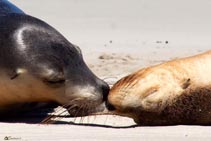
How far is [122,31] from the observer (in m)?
14.5

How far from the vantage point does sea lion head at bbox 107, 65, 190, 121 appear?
15.9 feet

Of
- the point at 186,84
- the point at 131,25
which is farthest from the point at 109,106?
the point at 131,25

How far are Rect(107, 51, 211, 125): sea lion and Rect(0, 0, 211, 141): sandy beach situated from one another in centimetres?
36

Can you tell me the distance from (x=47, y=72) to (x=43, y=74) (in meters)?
0.03

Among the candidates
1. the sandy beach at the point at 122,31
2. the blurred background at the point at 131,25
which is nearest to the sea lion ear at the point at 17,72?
the sandy beach at the point at 122,31

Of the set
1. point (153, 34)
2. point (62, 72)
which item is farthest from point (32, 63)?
point (153, 34)

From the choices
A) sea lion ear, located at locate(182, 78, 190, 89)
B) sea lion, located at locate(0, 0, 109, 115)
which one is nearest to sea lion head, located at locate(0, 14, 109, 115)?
sea lion, located at locate(0, 0, 109, 115)

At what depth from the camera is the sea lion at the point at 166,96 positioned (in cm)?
485

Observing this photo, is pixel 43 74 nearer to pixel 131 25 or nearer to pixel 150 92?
pixel 150 92

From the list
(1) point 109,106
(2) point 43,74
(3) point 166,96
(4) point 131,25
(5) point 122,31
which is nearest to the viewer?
(3) point 166,96

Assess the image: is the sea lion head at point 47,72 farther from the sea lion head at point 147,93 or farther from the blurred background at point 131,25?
the blurred background at point 131,25

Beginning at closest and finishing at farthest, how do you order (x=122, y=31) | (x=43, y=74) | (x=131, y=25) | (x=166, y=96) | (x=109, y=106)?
(x=166, y=96) → (x=109, y=106) → (x=43, y=74) → (x=122, y=31) → (x=131, y=25)

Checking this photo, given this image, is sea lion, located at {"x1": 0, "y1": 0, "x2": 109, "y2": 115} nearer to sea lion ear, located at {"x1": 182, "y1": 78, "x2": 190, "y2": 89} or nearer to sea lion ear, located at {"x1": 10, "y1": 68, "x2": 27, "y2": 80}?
sea lion ear, located at {"x1": 10, "y1": 68, "x2": 27, "y2": 80}

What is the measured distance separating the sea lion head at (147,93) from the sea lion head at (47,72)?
419mm
